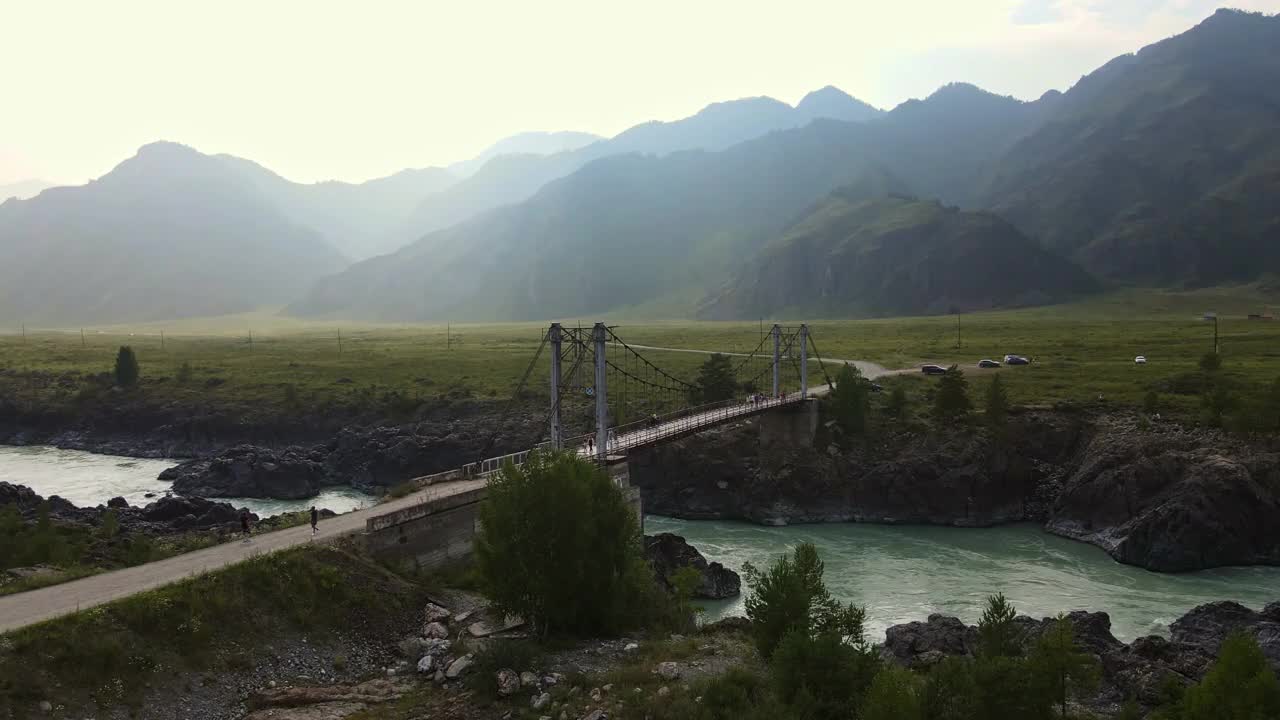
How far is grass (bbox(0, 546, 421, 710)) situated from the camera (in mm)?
20141

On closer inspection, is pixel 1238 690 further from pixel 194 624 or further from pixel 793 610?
pixel 194 624

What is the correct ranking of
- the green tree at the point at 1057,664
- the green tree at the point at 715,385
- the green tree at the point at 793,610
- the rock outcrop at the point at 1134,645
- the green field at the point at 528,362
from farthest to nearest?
the green field at the point at 528,362, the green tree at the point at 715,385, the rock outcrop at the point at 1134,645, the green tree at the point at 793,610, the green tree at the point at 1057,664

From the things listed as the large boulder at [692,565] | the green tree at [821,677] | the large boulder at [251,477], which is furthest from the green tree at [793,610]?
the large boulder at [251,477]

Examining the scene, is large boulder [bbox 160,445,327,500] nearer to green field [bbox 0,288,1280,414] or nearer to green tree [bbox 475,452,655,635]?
green field [bbox 0,288,1280,414]

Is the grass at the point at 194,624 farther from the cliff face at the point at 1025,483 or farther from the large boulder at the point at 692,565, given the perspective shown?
the cliff face at the point at 1025,483

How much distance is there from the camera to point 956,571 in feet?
141

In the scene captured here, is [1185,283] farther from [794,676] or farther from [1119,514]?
[794,676]

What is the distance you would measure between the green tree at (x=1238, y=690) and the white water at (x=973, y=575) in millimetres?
15752

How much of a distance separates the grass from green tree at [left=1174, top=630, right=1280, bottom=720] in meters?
22.3

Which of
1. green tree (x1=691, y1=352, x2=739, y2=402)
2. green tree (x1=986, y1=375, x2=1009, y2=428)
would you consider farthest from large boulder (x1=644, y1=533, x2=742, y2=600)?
green tree (x1=986, y1=375, x2=1009, y2=428)

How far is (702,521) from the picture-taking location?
54906 mm

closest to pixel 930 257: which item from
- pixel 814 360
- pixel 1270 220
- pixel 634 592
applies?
pixel 1270 220

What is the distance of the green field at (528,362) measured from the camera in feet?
226

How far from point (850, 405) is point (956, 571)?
1679 cm
